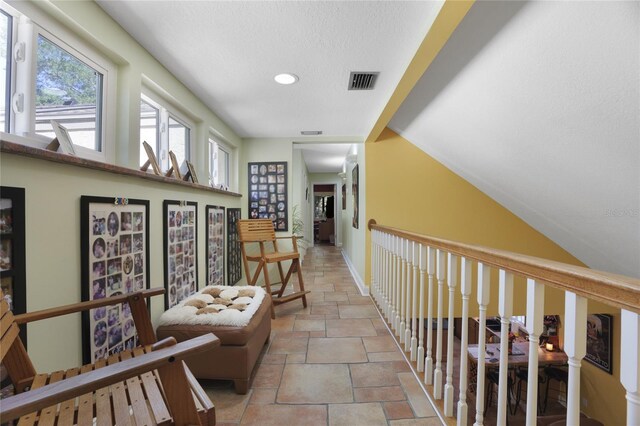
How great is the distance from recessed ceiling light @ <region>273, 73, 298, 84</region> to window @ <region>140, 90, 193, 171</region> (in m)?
0.93

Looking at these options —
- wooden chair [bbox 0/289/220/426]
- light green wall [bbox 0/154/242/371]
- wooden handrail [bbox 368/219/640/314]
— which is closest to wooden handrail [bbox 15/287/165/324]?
wooden chair [bbox 0/289/220/426]

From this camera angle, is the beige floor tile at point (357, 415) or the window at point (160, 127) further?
Result: the window at point (160, 127)

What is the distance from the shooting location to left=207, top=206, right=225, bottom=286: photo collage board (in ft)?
9.21

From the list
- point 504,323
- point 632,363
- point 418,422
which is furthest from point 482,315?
point 418,422

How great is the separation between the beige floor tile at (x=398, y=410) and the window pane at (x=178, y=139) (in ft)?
8.01

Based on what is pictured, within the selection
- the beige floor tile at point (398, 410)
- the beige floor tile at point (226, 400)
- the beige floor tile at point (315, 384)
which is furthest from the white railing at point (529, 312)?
the beige floor tile at point (226, 400)

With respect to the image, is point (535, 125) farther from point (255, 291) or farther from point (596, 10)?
point (255, 291)

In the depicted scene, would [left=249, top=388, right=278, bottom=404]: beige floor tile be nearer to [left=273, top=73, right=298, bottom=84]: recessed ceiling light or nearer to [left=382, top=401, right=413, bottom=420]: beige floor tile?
[left=382, top=401, right=413, bottom=420]: beige floor tile

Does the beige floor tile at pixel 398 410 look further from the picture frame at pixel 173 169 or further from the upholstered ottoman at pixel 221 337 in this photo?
the picture frame at pixel 173 169

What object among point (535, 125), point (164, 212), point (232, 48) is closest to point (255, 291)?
point (164, 212)

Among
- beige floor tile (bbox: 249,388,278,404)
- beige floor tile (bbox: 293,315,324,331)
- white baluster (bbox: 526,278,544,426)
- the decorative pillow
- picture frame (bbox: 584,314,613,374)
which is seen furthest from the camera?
picture frame (bbox: 584,314,613,374)

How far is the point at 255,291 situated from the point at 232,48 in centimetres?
175

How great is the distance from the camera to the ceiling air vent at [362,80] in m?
2.15

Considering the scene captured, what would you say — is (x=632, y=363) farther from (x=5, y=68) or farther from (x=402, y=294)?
(x=5, y=68)
